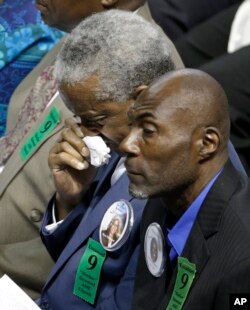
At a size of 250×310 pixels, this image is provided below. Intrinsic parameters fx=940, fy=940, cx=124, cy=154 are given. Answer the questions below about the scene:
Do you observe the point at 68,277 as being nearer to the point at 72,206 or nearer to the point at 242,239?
the point at 72,206

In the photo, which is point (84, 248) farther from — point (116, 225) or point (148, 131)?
point (148, 131)

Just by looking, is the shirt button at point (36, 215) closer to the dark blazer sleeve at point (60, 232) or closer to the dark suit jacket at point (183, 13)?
the dark blazer sleeve at point (60, 232)

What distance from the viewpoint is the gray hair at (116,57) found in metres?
2.27

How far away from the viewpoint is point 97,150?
235cm

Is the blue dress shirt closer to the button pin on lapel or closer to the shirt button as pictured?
the button pin on lapel

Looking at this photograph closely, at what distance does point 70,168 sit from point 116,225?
313 millimetres

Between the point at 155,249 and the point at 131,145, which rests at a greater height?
the point at 131,145

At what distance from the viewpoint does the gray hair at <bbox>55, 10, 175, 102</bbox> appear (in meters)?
2.27

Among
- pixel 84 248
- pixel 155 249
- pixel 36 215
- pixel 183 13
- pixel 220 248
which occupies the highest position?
pixel 220 248

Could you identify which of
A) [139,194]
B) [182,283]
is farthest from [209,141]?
[182,283]

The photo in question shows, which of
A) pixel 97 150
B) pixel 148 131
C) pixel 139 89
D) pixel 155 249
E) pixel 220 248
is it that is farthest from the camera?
pixel 97 150

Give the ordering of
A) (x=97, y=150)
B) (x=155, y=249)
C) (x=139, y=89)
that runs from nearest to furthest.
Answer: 1. (x=155, y=249)
2. (x=139, y=89)
3. (x=97, y=150)

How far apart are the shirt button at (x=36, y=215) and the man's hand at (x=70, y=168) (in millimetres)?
123

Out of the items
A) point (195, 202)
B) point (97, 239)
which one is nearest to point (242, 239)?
point (195, 202)
